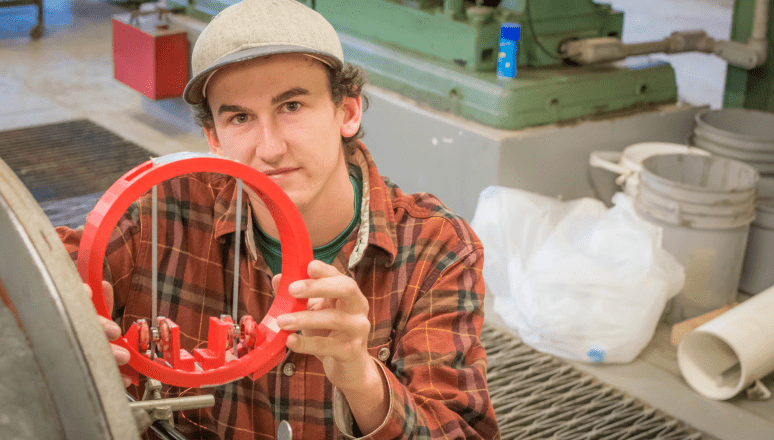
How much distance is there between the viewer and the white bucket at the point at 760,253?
9.96ft

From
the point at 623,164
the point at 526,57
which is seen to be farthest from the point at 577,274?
the point at 526,57

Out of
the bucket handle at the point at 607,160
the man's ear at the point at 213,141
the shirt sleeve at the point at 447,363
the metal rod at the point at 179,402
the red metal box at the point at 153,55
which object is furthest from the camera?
the red metal box at the point at 153,55

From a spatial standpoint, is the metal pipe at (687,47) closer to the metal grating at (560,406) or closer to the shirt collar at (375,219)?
the metal grating at (560,406)

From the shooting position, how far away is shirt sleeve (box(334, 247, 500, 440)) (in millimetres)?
1148

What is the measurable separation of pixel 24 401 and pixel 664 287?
239 centimetres

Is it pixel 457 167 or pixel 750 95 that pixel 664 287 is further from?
pixel 750 95

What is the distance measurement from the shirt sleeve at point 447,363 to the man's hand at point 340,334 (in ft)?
0.14

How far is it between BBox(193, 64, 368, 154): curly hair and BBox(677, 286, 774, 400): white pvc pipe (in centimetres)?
154

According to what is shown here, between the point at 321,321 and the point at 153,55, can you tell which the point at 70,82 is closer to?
the point at 153,55

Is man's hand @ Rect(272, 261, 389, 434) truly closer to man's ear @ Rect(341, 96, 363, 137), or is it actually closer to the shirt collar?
the shirt collar

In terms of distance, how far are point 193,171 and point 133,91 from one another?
16.7 ft

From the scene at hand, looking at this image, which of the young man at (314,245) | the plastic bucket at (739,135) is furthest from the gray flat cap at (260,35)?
the plastic bucket at (739,135)

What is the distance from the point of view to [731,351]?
2.62m

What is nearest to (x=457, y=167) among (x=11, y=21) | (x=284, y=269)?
(x=284, y=269)
